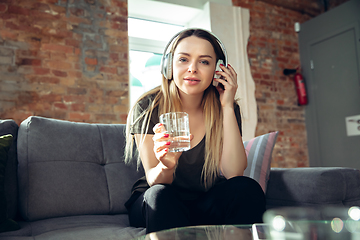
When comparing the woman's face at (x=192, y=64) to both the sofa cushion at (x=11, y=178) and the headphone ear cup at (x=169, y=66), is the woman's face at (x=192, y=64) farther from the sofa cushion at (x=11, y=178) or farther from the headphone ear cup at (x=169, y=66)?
the sofa cushion at (x=11, y=178)

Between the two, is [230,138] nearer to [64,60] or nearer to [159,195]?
[159,195]

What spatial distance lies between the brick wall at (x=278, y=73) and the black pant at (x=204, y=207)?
2626mm

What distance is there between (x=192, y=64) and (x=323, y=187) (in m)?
0.72

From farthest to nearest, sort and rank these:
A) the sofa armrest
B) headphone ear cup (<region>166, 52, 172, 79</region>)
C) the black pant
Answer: headphone ear cup (<region>166, 52, 172, 79</region>), the sofa armrest, the black pant

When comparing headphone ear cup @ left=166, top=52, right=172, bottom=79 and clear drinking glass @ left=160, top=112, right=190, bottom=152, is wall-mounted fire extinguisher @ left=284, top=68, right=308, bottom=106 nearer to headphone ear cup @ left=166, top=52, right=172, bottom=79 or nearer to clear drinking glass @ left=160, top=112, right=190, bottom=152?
headphone ear cup @ left=166, top=52, right=172, bottom=79

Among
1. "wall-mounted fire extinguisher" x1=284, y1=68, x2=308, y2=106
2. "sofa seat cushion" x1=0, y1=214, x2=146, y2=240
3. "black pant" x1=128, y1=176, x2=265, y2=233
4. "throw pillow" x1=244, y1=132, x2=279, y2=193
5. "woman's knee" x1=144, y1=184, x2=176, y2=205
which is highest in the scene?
"wall-mounted fire extinguisher" x1=284, y1=68, x2=308, y2=106

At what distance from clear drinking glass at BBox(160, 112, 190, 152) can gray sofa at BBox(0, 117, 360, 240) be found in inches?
15.1

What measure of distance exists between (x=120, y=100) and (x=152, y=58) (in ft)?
2.50

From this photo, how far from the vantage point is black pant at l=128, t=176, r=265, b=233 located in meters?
0.92

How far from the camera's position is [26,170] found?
1307mm

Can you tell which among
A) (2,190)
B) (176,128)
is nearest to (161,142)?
(176,128)

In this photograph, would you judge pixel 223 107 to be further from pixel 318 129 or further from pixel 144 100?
pixel 318 129

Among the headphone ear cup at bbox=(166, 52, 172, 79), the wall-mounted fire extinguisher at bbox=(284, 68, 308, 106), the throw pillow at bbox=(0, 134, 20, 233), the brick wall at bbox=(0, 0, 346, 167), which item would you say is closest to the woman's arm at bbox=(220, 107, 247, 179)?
the headphone ear cup at bbox=(166, 52, 172, 79)

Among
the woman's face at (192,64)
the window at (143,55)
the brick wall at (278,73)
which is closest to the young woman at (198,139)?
the woman's face at (192,64)
